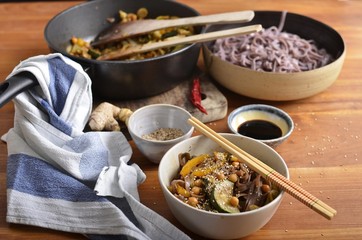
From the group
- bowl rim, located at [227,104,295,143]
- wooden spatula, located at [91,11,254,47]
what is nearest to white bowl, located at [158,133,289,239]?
bowl rim, located at [227,104,295,143]

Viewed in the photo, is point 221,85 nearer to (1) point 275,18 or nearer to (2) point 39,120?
(1) point 275,18

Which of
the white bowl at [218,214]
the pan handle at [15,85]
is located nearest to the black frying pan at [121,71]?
the pan handle at [15,85]

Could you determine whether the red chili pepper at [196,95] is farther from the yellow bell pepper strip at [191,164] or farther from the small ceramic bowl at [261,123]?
the yellow bell pepper strip at [191,164]

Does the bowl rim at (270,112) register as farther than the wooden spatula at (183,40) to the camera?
No

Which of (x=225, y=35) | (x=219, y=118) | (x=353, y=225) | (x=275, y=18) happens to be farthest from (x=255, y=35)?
(x=353, y=225)

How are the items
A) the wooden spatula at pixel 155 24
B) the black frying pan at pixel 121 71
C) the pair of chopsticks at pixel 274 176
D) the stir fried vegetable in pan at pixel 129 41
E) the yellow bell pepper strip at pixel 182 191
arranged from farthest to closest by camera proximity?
the stir fried vegetable in pan at pixel 129 41 → the wooden spatula at pixel 155 24 → the black frying pan at pixel 121 71 → the yellow bell pepper strip at pixel 182 191 → the pair of chopsticks at pixel 274 176

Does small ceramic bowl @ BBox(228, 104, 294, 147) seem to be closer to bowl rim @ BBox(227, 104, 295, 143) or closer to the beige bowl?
bowl rim @ BBox(227, 104, 295, 143)
